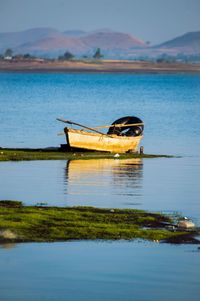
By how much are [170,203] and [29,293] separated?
40.0 feet

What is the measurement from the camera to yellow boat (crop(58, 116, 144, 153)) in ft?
155

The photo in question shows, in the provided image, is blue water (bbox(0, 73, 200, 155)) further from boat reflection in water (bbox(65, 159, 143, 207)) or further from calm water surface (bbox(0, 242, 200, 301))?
calm water surface (bbox(0, 242, 200, 301))

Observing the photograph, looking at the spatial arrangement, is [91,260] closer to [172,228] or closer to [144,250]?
[144,250]

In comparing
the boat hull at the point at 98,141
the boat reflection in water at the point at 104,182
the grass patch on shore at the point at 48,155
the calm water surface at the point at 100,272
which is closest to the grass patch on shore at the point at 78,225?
the calm water surface at the point at 100,272

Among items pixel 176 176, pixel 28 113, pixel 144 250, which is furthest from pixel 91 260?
pixel 28 113

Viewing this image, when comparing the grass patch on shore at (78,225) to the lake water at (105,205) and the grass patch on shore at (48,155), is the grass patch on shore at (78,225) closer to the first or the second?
the lake water at (105,205)

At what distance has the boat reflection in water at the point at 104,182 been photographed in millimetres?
33156

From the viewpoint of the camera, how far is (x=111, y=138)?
48.7 meters

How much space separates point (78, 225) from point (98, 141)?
68.1 ft

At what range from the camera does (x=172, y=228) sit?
27984 mm

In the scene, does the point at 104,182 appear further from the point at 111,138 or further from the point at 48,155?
the point at 111,138

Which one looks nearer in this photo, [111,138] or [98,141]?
[98,141]

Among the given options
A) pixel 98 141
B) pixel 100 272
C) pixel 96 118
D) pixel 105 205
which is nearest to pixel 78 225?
pixel 100 272

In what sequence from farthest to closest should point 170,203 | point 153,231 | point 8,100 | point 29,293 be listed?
point 8,100 → point 170,203 → point 153,231 → point 29,293
